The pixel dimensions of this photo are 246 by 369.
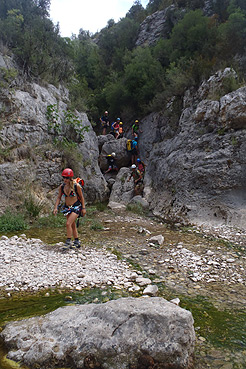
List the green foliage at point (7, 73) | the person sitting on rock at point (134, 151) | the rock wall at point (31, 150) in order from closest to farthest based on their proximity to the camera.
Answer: the rock wall at point (31, 150) < the green foliage at point (7, 73) < the person sitting on rock at point (134, 151)

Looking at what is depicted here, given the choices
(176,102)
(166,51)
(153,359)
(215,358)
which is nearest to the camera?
(153,359)

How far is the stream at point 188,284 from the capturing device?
119 inches

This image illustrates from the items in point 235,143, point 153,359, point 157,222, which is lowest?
point 157,222

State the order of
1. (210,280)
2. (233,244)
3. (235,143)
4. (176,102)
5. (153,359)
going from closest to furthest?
1. (153,359)
2. (210,280)
3. (233,244)
4. (235,143)
5. (176,102)

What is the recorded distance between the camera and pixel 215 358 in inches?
108

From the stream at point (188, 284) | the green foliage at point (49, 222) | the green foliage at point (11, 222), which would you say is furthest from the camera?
the green foliage at point (49, 222)

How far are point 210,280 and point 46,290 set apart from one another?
122 inches

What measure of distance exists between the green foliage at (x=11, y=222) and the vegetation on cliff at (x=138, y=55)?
8.79 metres

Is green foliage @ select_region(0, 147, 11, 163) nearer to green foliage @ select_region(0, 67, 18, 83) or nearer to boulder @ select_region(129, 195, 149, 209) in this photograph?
green foliage @ select_region(0, 67, 18, 83)

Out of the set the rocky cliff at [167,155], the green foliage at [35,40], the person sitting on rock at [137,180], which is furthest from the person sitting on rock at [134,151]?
the green foliage at [35,40]

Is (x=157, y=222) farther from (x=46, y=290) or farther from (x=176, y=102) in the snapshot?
(x=176, y=102)

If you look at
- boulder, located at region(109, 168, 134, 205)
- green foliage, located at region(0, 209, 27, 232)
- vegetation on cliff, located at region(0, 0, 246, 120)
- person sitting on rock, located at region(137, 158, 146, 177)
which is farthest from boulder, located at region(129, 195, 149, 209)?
vegetation on cliff, located at region(0, 0, 246, 120)

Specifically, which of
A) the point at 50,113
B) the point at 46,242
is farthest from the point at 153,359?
the point at 50,113

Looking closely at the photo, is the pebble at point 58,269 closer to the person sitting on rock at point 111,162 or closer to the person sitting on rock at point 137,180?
the person sitting on rock at point 137,180
